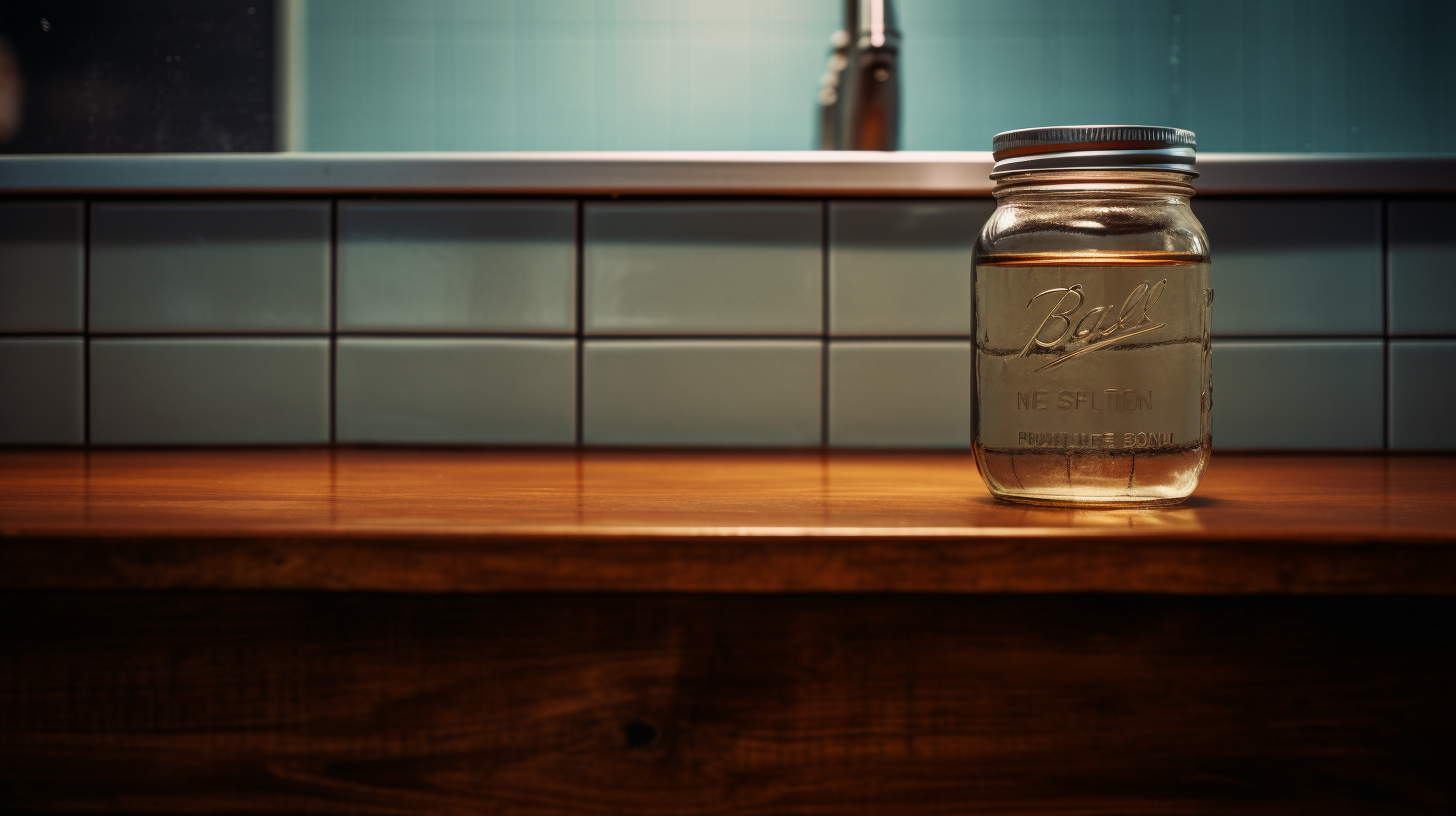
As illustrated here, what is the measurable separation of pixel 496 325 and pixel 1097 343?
1.91 ft

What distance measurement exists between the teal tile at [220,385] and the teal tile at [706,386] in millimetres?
248

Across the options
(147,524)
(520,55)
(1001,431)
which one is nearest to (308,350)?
(520,55)

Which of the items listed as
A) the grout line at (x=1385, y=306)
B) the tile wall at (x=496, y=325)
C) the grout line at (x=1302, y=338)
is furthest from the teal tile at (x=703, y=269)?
the grout line at (x=1385, y=306)

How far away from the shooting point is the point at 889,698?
1.24 feet

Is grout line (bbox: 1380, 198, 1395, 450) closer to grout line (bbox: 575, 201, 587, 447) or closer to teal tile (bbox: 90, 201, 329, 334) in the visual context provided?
grout line (bbox: 575, 201, 587, 447)

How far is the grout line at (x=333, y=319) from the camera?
89 cm

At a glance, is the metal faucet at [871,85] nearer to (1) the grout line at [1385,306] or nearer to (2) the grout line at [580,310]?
(2) the grout line at [580,310]

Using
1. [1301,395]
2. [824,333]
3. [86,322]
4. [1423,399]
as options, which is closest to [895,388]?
[824,333]

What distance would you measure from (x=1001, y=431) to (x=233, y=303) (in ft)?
2.37

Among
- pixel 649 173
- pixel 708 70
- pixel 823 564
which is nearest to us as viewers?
pixel 823 564

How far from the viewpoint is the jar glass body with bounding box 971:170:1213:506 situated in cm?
44

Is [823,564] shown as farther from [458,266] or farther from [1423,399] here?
[1423,399]

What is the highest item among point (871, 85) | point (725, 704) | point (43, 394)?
point (871, 85)

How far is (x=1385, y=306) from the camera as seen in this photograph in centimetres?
87
